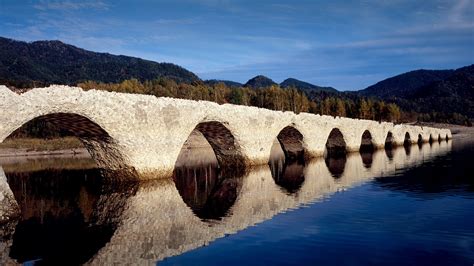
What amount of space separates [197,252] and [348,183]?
1099cm

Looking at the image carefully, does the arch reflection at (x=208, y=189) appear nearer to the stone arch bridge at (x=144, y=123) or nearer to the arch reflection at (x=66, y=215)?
the stone arch bridge at (x=144, y=123)

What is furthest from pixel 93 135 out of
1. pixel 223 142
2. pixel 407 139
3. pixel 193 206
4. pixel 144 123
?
pixel 407 139

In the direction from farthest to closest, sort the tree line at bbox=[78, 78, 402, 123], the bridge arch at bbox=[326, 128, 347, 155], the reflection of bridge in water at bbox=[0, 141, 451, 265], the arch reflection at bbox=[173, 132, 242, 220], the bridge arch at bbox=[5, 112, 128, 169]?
the tree line at bbox=[78, 78, 402, 123]
the bridge arch at bbox=[326, 128, 347, 155]
the bridge arch at bbox=[5, 112, 128, 169]
the arch reflection at bbox=[173, 132, 242, 220]
the reflection of bridge in water at bbox=[0, 141, 451, 265]

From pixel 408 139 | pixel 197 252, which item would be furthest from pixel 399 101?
pixel 197 252

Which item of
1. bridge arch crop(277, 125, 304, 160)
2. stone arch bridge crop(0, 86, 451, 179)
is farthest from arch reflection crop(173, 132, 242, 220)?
bridge arch crop(277, 125, 304, 160)

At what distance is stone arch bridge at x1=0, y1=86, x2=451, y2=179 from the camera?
13.7 m

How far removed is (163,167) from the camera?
18.8 meters

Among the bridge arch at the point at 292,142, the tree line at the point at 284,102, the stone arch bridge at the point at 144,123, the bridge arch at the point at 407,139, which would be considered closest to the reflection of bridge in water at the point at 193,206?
the stone arch bridge at the point at 144,123

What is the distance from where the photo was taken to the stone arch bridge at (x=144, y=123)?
13.7 m

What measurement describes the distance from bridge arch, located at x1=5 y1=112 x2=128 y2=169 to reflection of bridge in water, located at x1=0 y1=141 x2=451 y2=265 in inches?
64.3

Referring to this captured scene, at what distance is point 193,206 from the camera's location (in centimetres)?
1370

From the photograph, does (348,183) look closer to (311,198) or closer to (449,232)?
(311,198)

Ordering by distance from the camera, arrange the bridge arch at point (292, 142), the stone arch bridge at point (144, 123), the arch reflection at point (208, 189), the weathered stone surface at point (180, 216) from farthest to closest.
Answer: the bridge arch at point (292, 142) → the stone arch bridge at point (144, 123) → the arch reflection at point (208, 189) → the weathered stone surface at point (180, 216)

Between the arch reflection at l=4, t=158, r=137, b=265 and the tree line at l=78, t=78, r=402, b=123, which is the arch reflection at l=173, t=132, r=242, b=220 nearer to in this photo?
the arch reflection at l=4, t=158, r=137, b=265
